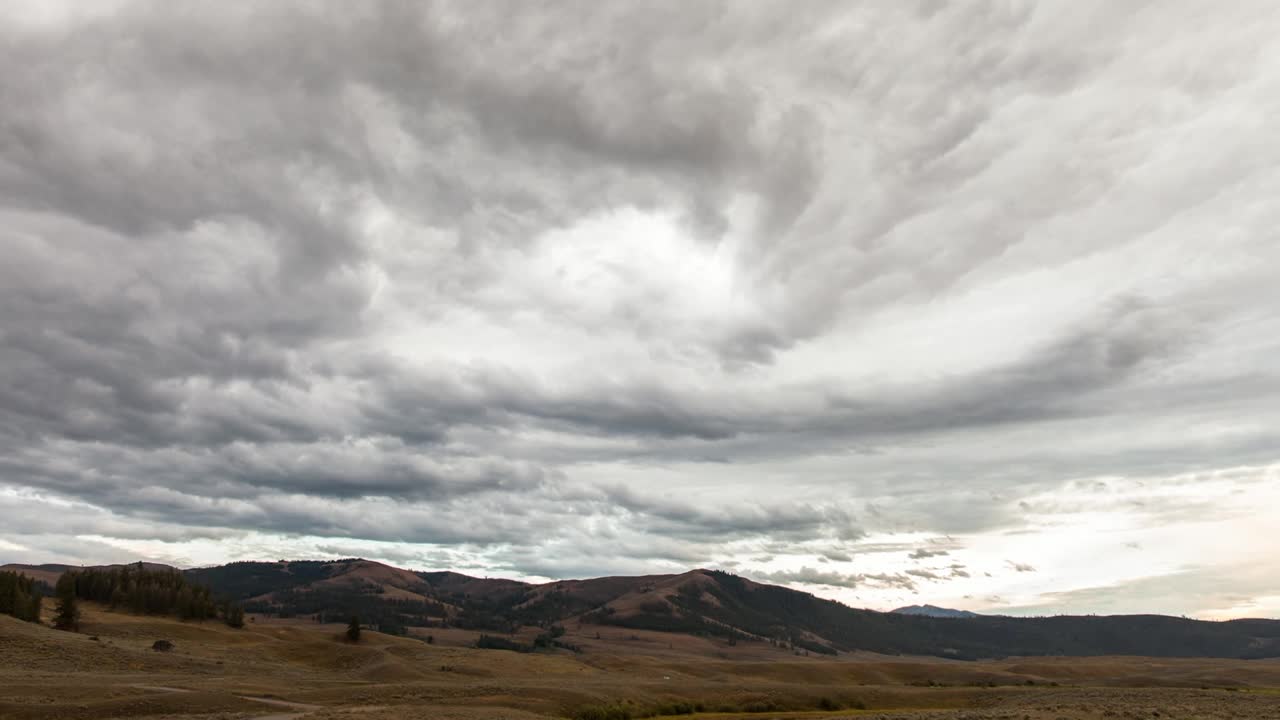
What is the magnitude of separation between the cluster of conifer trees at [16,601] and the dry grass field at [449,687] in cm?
946

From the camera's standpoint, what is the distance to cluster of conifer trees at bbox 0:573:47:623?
133750 mm

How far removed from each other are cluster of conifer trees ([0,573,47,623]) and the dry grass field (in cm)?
946

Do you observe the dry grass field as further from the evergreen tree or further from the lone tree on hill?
the evergreen tree

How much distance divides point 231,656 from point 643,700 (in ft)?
227

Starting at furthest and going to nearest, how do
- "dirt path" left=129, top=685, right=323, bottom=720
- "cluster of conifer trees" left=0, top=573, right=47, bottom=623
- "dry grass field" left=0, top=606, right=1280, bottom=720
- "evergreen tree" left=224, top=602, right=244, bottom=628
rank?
"evergreen tree" left=224, top=602, right=244, bottom=628, "cluster of conifer trees" left=0, top=573, right=47, bottom=623, "dry grass field" left=0, top=606, right=1280, bottom=720, "dirt path" left=129, top=685, right=323, bottom=720

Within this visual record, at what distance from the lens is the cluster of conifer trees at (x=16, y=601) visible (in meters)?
134

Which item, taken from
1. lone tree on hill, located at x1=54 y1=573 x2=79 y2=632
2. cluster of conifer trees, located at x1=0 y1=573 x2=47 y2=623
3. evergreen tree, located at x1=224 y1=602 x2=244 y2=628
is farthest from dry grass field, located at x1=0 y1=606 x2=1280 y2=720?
evergreen tree, located at x1=224 y1=602 x2=244 y2=628

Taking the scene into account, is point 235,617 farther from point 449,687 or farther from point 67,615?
point 449,687

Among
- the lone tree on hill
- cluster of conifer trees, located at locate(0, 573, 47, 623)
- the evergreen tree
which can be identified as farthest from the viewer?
the evergreen tree

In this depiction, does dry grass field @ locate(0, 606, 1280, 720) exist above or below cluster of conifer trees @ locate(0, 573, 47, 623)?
below

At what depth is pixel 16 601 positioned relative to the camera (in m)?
136

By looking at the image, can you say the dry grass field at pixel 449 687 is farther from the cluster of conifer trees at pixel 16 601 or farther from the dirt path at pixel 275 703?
the cluster of conifer trees at pixel 16 601

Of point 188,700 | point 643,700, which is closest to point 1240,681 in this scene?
point 643,700

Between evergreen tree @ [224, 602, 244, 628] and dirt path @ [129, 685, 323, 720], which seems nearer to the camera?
dirt path @ [129, 685, 323, 720]
